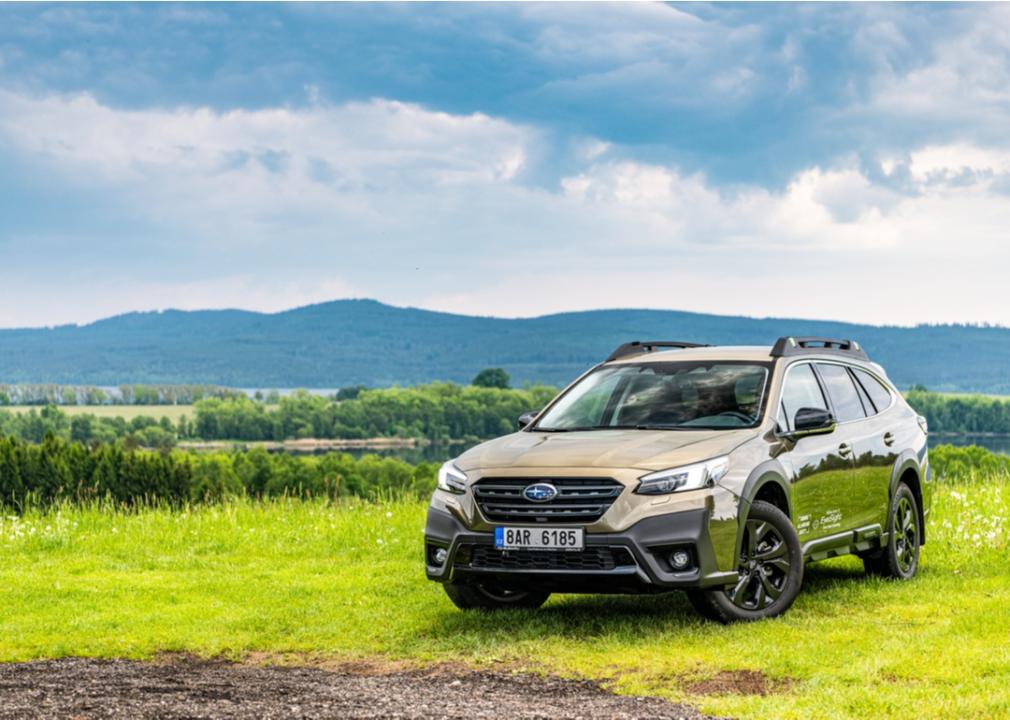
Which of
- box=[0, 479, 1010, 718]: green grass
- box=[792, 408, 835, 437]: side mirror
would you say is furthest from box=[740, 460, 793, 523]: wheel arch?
box=[0, 479, 1010, 718]: green grass

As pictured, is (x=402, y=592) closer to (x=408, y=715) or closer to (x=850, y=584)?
(x=850, y=584)

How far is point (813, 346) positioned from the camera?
37.6 feet

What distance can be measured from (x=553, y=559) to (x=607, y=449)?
0.85 m

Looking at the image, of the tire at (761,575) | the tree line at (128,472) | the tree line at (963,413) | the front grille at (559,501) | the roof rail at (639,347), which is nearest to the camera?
the front grille at (559,501)

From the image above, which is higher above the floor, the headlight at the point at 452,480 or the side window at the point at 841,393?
the side window at the point at 841,393

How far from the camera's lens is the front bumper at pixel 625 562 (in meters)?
8.84

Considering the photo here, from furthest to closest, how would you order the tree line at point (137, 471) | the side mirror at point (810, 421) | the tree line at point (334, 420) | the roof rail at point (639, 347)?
the tree line at point (334, 420), the tree line at point (137, 471), the roof rail at point (639, 347), the side mirror at point (810, 421)

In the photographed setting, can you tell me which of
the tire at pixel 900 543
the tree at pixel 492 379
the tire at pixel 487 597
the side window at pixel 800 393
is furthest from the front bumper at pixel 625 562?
the tree at pixel 492 379

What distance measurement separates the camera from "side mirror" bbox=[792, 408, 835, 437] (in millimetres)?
9984

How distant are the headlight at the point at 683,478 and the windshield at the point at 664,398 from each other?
0.83 metres

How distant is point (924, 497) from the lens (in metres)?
12.1

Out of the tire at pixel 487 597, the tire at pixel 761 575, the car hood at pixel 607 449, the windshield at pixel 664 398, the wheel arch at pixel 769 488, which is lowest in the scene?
the tire at pixel 487 597

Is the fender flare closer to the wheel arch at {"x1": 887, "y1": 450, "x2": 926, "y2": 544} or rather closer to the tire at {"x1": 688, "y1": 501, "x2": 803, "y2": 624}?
the tire at {"x1": 688, "y1": 501, "x2": 803, "y2": 624}

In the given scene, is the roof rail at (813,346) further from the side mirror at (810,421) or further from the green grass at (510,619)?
the green grass at (510,619)
